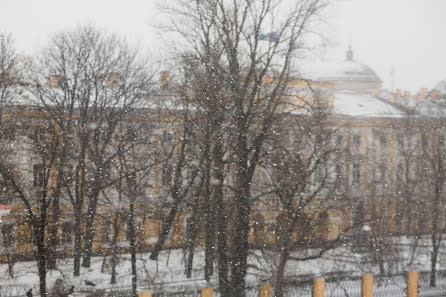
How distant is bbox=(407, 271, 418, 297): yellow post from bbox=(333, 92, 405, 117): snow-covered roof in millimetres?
16506

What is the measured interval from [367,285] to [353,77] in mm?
37717

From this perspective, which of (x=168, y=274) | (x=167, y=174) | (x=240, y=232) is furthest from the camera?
(x=167, y=174)

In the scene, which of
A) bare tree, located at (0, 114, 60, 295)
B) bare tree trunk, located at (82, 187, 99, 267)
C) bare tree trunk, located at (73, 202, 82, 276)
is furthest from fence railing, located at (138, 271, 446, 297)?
bare tree trunk, located at (82, 187, 99, 267)

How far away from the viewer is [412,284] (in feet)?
66.4

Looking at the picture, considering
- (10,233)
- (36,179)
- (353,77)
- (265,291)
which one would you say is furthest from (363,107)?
(10,233)

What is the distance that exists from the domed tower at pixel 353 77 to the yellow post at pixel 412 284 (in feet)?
114

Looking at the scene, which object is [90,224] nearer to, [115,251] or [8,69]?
[115,251]

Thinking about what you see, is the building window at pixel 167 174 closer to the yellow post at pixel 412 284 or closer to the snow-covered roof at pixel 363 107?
the yellow post at pixel 412 284

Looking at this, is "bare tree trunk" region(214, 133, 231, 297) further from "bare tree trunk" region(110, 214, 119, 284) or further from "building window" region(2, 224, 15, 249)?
"building window" region(2, 224, 15, 249)

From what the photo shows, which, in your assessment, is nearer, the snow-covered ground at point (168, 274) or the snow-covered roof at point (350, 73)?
the snow-covered ground at point (168, 274)

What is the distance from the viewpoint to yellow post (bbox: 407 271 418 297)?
66.3 ft

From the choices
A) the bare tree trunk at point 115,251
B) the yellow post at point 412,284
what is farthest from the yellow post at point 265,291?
the yellow post at point 412,284

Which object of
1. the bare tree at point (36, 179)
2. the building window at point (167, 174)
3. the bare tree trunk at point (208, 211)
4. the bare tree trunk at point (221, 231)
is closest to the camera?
the bare tree at point (36, 179)

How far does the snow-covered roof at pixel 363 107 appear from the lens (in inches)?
1437
